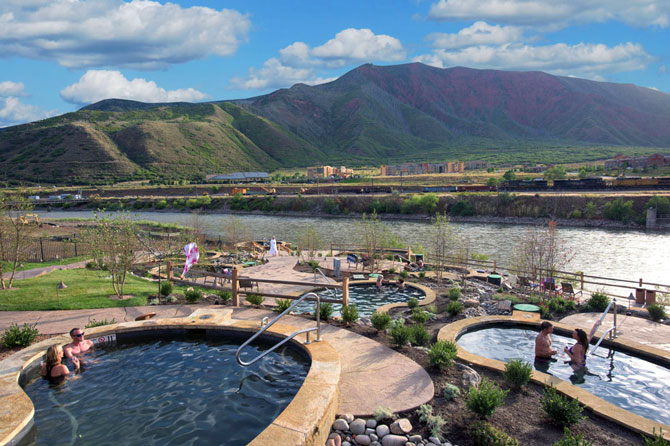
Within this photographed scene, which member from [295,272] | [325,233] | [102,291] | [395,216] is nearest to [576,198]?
→ [395,216]

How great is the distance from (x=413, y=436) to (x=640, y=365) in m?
6.46

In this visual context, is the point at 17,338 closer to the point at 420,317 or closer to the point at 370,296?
the point at 420,317

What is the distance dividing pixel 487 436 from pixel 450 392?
1215 millimetres

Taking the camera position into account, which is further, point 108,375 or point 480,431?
point 108,375

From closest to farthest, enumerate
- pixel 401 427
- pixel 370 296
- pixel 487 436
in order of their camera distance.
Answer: pixel 487 436 < pixel 401 427 < pixel 370 296

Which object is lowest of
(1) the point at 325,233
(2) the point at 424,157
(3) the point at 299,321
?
(1) the point at 325,233

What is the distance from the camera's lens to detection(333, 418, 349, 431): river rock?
5785mm

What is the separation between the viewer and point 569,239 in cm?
4303

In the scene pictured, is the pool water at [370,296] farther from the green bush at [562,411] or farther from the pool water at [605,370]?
the green bush at [562,411]

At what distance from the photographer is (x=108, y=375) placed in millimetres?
8164

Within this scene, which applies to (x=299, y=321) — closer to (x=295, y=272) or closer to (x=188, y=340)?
(x=188, y=340)

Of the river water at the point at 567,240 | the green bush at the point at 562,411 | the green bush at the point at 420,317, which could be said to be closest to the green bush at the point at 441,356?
the green bush at the point at 562,411

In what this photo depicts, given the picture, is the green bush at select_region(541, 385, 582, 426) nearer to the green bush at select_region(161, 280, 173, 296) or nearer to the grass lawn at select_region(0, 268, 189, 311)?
the grass lawn at select_region(0, 268, 189, 311)

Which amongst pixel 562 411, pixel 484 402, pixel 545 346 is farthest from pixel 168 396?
pixel 545 346
